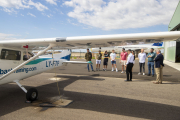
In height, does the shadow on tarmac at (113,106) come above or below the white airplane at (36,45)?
below

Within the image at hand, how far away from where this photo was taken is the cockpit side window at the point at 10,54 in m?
4.03

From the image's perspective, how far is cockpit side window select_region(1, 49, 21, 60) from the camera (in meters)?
4.03

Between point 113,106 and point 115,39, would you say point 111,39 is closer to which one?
point 115,39

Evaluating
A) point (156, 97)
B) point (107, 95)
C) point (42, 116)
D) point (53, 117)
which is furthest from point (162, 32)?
point (42, 116)

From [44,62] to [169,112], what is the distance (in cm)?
502

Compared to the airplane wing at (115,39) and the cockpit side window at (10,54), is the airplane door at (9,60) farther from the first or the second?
the airplane wing at (115,39)

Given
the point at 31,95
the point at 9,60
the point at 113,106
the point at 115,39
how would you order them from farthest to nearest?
1. the point at 9,60
2. the point at 31,95
3. the point at 113,106
4. the point at 115,39

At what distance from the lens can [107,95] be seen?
4.59 meters

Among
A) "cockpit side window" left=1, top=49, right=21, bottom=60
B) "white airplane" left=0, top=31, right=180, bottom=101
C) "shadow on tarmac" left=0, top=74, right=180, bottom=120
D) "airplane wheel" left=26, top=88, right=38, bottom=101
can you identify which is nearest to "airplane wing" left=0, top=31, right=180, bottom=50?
"white airplane" left=0, top=31, right=180, bottom=101

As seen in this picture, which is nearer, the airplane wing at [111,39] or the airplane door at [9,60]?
the airplane wing at [111,39]

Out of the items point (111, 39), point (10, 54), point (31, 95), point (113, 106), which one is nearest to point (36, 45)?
point (10, 54)

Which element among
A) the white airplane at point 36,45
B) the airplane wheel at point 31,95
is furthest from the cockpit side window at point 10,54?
the airplane wheel at point 31,95

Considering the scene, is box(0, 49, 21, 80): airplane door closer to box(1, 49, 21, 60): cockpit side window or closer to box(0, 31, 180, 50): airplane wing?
box(1, 49, 21, 60): cockpit side window

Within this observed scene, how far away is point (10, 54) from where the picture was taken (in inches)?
167
